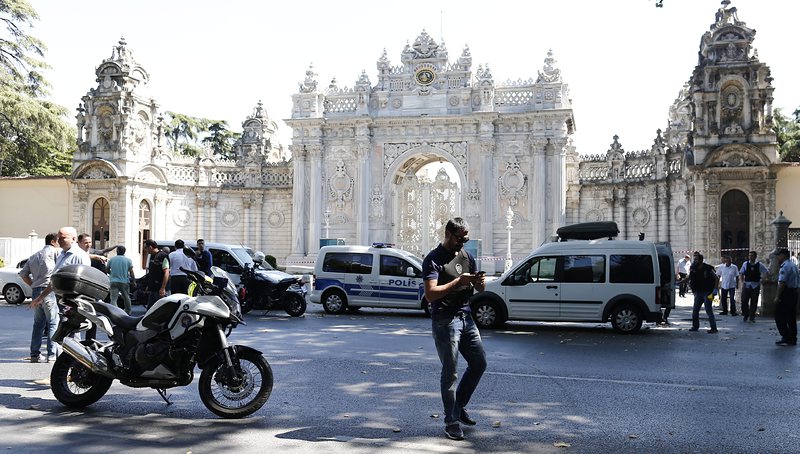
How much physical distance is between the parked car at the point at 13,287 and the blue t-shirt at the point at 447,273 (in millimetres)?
17560

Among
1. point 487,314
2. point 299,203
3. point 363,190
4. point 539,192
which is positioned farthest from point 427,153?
point 487,314

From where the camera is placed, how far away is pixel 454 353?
6.07m

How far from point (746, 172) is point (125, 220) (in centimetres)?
2640

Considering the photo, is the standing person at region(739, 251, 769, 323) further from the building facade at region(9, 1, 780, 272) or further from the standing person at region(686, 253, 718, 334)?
the building facade at region(9, 1, 780, 272)

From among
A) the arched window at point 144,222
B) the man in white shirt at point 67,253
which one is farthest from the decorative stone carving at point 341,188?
the man in white shirt at point 67,253

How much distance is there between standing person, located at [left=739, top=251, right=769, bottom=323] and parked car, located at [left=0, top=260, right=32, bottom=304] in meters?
19.0

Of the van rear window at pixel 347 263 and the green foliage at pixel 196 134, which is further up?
the green foliage at pixel 196 134

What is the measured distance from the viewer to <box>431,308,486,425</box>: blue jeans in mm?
6082

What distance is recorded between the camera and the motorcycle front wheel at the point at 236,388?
6.68 m

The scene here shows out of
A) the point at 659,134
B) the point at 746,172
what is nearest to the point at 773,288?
the point at 746,172

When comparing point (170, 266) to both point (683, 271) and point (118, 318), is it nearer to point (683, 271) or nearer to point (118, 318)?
point (118, 318)

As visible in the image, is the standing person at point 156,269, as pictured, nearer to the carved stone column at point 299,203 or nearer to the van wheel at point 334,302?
the van wheel at point 334,302

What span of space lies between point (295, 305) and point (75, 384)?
10153 millimetres

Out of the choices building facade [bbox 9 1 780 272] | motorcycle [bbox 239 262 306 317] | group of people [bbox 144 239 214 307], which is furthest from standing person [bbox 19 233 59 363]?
building facade [bbox 9 1 780 272]
